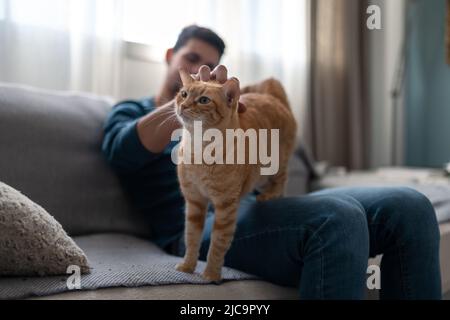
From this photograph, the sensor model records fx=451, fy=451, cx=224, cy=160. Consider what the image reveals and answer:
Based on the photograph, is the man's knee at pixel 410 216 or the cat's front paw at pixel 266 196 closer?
the man's knee at pixel 410 216

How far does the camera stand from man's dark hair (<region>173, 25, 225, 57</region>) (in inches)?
32.9

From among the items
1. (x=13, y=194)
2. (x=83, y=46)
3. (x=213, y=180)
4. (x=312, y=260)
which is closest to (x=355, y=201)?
(x=312, y=260)

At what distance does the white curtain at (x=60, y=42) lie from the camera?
1.27 metres

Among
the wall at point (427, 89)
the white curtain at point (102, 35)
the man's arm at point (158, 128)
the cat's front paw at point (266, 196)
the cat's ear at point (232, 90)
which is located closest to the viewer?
the cat's ear at point (232, 90)

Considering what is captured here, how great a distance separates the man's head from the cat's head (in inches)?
2.3

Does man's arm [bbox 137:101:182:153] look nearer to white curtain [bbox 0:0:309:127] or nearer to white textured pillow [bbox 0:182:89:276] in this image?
white textured pillow [bbox 0:182:89:276]

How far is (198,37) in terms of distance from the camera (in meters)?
0.84

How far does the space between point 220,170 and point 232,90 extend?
14 cm

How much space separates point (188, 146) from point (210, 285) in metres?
0.24

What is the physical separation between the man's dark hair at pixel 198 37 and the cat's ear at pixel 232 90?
202 millimetres

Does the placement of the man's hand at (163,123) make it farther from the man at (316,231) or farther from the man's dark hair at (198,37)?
the man's dark hair at (198,37)

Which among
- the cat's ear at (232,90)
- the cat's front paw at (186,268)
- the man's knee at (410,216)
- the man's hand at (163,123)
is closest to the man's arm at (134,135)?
the man's hand at (163,123)

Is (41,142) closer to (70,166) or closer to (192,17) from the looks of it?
(70,166)

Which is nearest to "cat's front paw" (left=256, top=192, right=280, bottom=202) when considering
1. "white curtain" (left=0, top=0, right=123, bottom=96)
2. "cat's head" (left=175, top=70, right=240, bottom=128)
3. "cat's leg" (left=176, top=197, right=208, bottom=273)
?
"cat's leg" (left=176, top=197, right=208, bottom=273)
